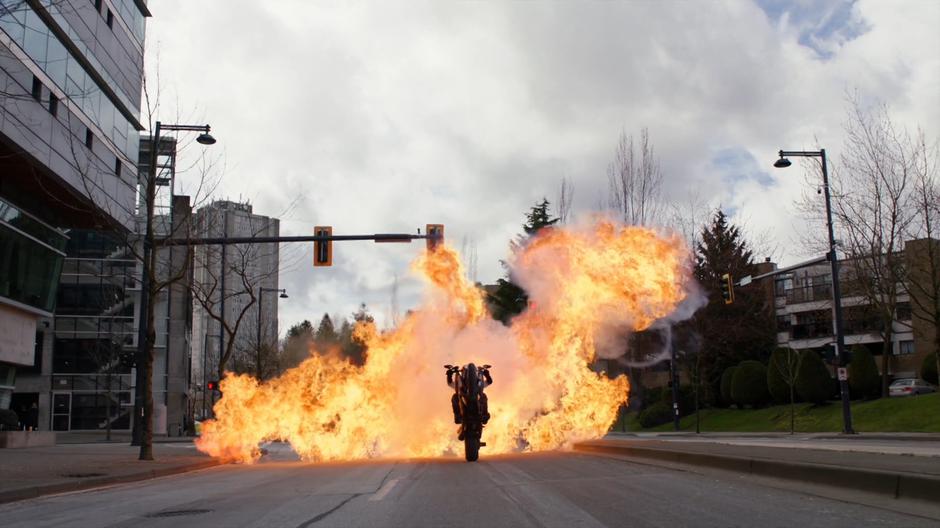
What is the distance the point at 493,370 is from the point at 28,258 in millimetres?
19397

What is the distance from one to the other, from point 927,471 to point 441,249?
1497 cm

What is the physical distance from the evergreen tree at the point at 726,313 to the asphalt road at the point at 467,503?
3770cm

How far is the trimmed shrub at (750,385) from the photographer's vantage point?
4678 cm

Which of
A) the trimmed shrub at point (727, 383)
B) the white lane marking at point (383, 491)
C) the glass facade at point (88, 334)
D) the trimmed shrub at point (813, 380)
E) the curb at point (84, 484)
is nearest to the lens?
the white lane marking at point (383, 491)

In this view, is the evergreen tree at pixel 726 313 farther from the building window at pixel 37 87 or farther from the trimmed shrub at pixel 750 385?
the building window at pixel 37 87

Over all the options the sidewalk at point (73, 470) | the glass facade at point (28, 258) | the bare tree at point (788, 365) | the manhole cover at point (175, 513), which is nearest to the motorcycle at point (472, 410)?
the sidewalk at point (73, 470)

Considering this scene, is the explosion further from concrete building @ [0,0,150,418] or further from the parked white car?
the parked white car

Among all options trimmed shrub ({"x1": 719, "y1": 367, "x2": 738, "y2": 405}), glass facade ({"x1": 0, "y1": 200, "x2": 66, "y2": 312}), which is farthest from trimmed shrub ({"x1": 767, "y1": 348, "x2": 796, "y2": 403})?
glass facade ({"x1": 0, "y1": 200, "x2": 66, "y2": 312})

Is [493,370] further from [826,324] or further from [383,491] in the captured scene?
[826,324]

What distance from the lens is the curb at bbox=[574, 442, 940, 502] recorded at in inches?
340

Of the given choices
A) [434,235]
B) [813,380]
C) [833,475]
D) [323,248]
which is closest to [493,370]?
[434,235]

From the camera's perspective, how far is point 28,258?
29703mm

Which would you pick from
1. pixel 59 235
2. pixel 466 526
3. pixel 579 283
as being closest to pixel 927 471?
pixel 466 526

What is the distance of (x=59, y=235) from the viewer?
32.0 metres
